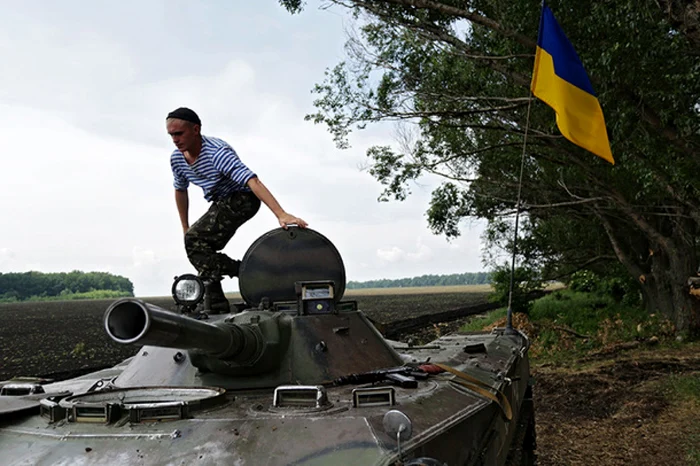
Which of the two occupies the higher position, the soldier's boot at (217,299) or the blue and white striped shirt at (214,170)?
the blue and white striped shirt at (214,170)

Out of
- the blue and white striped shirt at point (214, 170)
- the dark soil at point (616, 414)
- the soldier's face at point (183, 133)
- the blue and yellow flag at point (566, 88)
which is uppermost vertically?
the blue and yellow flag at point (566, 88)

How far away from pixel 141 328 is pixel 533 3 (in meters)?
10.1

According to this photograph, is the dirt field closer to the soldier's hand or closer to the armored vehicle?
the armored vehicle

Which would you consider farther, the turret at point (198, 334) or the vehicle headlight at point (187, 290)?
the vehicle headlight at point (187, 290)

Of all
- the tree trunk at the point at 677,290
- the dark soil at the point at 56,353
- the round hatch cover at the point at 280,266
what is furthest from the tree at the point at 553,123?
the dark soil at the point at 56,353

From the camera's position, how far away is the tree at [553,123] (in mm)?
10062

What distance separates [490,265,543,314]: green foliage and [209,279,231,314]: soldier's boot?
1790cm

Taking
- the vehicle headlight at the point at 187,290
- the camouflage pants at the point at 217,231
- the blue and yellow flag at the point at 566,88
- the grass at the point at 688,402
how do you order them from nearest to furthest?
the vehicle headlight at the point at 187,290 → the camouflage pants at the point at 217,231 → the grass at the point at 688,402 → the blue and yellow flag at the point at 566,88

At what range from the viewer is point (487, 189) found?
67.6ft

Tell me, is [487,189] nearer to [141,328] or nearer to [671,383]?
[671,383]

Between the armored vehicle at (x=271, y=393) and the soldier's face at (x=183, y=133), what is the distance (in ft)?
3.24

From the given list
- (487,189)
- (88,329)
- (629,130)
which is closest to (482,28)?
(629,130)

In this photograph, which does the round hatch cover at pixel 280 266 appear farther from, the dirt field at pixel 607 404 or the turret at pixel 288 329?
the dirt field at pixel 607 404

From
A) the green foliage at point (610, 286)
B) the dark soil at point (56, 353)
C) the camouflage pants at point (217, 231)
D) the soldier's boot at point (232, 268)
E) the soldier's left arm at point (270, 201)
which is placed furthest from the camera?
the green foliage at point (610, 286)
